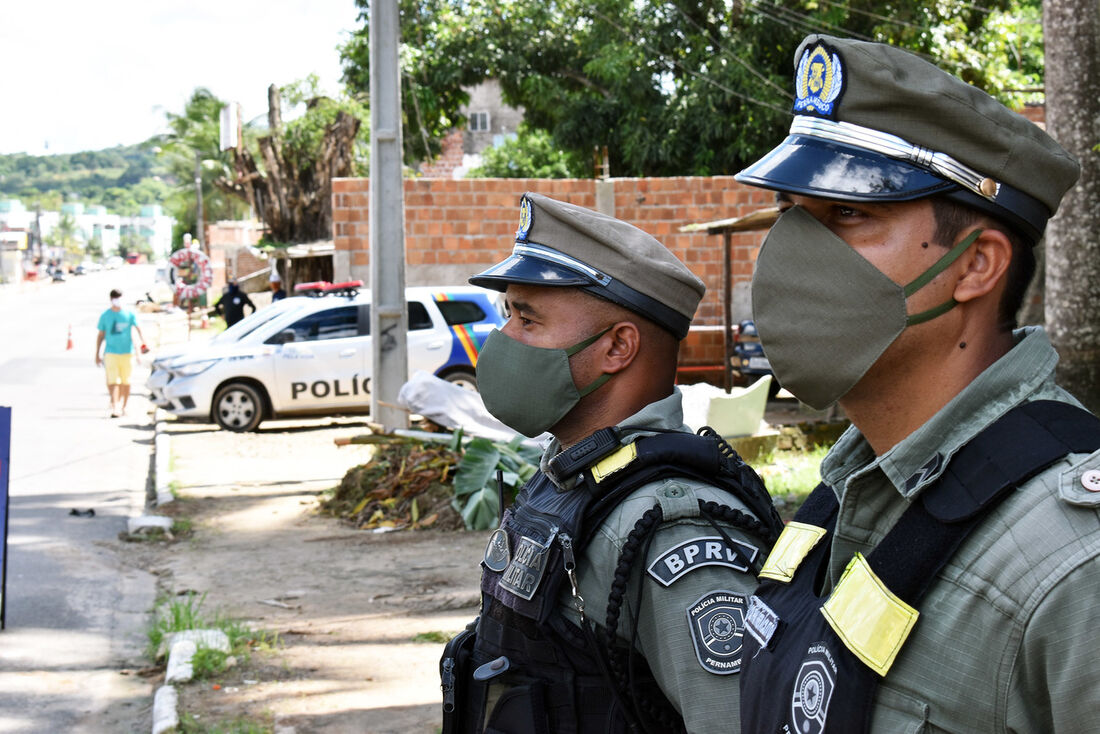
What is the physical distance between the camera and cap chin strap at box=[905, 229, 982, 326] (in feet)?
4.61

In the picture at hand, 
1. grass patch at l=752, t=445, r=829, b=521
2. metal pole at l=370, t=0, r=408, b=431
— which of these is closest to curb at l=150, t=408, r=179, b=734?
metal pole at l=370, t=0, r=408, b=431

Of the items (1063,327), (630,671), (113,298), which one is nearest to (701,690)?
(630,671)

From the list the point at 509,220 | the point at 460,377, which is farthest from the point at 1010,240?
the point at 509,220

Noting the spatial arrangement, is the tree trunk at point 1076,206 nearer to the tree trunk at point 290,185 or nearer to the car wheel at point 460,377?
the car wheel at point 460,377

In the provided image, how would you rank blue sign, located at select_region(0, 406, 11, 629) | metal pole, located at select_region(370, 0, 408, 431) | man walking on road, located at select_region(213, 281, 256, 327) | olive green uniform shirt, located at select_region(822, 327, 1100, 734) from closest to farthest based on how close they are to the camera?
1. olive green uniform shirt, located at select_region(822, 327, 1100, 734)
2. blue sign, located at select_region(0, 406, 11, 629)
3. metal pole, located at select_region(370, 0, 408, 431)
4. man walking on road, located at select_region(213, 281, 256, 327)

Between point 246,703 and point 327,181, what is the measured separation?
67.6ft

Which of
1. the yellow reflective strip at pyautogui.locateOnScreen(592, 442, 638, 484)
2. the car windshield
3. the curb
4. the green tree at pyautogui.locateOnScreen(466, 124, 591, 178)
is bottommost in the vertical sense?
the curb

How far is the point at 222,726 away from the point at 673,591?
3718mm

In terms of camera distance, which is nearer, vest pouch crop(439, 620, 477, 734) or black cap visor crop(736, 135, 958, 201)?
black cap visor crop(736, 135, 958, 201)

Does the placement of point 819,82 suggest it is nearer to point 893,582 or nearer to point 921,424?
point 921,424

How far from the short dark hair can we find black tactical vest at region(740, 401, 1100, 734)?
15cm

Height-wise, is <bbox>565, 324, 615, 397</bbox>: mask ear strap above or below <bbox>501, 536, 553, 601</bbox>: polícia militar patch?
above

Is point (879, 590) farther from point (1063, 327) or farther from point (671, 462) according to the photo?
point (1063, 327)

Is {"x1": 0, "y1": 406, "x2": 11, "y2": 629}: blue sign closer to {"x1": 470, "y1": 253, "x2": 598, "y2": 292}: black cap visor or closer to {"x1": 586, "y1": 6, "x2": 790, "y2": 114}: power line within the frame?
{"x1": 470, "y1": 253, "x2": 598, "y2": 292}: black cap visor
